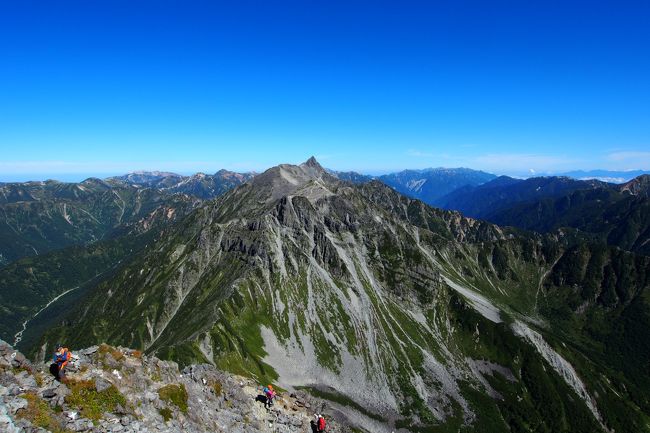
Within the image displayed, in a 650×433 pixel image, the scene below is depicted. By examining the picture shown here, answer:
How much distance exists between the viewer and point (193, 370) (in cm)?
6394

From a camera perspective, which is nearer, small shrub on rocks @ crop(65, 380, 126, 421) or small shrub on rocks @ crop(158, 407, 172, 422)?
small shrub on rocks @ crop(65, 380, 126, 421)

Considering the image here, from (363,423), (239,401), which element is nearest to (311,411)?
(239,401)

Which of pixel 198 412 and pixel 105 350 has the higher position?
pixel 105 350

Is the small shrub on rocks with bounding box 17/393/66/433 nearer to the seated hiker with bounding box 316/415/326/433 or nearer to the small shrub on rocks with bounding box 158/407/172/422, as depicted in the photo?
the small shrub on rocks with bounding box 158/407/172/422

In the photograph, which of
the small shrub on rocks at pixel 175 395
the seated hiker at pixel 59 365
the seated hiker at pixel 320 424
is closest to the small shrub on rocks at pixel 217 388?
the small shrub on rocks at pixel 175 395

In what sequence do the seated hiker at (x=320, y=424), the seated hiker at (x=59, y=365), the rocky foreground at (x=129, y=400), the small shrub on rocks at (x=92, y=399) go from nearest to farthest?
the rocky foreground at (x=129, y=400)
the small shrub on rocks at (x=92, y=399)
the seated hiker at (x=59, y=365)
the seated hiker at (x=320, y=424)

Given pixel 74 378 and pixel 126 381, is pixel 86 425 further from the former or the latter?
pixel 126 381

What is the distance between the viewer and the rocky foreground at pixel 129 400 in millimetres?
36413

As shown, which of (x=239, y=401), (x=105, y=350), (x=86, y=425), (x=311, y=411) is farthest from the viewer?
(x=311, y=411)

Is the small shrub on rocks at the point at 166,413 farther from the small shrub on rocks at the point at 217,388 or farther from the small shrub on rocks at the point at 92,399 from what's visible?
the small shrub on rocks at the point at 217,388

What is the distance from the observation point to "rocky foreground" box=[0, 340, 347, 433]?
36.4 metres

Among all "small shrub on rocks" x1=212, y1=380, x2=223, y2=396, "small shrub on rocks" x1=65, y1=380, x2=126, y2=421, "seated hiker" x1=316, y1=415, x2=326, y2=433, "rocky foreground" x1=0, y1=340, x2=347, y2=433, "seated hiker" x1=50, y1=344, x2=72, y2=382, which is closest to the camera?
"rocky foreground" x1=0, y1=340, x2=347, y2=433

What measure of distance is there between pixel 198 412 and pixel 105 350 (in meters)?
14.9

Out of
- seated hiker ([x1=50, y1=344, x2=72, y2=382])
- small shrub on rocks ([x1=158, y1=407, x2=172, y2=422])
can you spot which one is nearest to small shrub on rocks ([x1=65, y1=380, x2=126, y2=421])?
seated hiker ([x1=50, y1=344, x2=72, y2=382])
